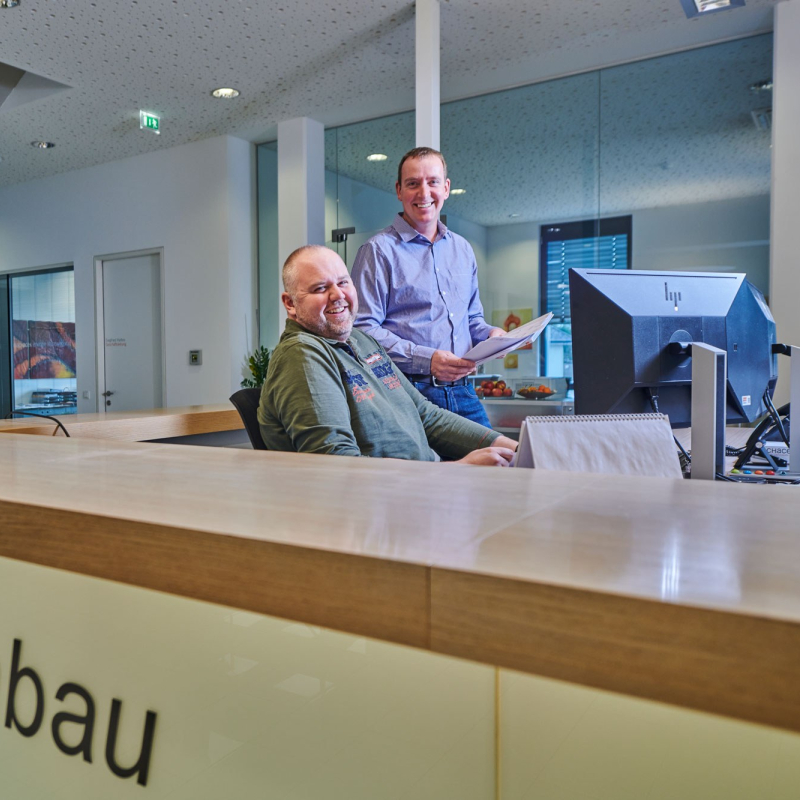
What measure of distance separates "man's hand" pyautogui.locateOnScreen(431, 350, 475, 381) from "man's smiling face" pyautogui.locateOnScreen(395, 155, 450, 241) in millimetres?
496

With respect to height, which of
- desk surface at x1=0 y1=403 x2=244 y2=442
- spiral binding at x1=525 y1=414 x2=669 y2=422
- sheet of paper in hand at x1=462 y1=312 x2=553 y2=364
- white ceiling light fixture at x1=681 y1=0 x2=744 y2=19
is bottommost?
desk surface at x1=0 y1=403 x2=244 y2=442

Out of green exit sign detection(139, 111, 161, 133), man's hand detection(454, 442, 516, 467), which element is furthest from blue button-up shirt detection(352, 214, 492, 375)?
green exit sign detection(139, 111, 161, 133)

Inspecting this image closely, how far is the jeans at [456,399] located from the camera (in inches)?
89.4

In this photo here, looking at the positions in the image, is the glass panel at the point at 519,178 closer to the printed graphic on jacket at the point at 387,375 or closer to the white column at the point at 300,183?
the white column at the point at 300,183

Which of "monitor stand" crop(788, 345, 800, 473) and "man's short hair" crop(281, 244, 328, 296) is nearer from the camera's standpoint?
"monitor stand" crop(788, 345, 800, 473)

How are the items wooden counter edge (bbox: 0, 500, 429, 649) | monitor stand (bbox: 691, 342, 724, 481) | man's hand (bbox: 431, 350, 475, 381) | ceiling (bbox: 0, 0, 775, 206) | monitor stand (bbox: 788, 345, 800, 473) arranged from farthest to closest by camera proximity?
ceiling (bbox: 0, 0, 775, 206), man's hand (bbox: 431, 350, 475, 381), monitor stand (bbox: 788, 345, 800, 473), monitor stand (bbox: 691, 342, 724, 481), wooden counter edge (bbox: 0, 500, 429, 649)

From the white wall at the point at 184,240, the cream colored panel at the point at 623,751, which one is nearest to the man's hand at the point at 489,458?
the cream colored panel at the point at 623,751

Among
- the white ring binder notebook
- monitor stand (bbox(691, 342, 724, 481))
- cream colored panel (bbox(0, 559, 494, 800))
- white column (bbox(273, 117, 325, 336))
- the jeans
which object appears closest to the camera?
cream colored panel (bbox(0, 559, 494, 800))

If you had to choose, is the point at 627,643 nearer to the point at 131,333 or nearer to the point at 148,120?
the point at 148,120

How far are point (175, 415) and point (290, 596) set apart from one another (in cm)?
253

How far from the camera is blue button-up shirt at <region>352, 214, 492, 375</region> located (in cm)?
Answer: 233

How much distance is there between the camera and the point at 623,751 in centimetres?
55

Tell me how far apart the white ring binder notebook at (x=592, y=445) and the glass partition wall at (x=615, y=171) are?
3108mm

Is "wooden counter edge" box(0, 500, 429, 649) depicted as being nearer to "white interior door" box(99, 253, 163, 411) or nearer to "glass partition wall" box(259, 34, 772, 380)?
"glass partition wall" box(259, 34, 772, 380)
